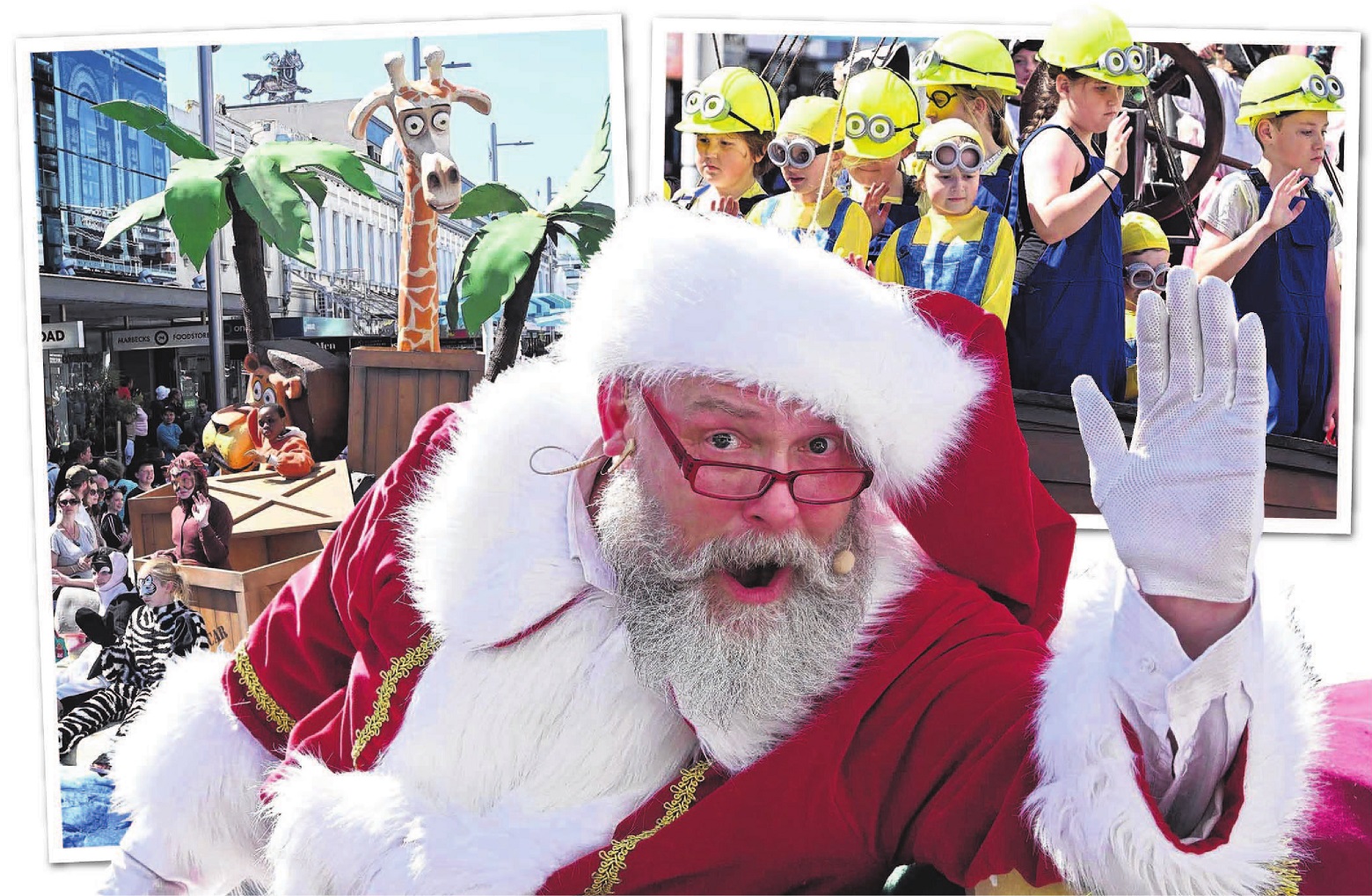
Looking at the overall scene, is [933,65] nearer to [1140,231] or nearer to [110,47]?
[1140,231]

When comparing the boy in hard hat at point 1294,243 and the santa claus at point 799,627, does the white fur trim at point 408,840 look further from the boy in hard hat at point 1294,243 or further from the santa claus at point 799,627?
the boy in hard hat at point 1294,243

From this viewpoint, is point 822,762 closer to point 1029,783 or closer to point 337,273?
point 1029,783

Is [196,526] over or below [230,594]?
over

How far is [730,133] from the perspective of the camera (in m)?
2.89

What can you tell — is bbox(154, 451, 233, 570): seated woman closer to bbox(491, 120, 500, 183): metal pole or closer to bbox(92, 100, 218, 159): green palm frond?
bbox(92, 100, 218, 159): green palm frond

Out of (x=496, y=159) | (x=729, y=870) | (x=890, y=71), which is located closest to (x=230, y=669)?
(x=729, y=870)

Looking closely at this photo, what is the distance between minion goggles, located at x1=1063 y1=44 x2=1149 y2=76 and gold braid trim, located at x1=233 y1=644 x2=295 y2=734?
227 cm

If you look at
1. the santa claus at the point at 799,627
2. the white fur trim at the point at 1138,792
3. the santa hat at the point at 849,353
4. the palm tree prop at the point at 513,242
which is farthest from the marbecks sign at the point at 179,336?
the white fur trim at the point at 1138,792

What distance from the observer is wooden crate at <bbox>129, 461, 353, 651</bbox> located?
3047 mm

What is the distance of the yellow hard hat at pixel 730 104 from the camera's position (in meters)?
2.82

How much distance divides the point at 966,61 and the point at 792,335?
1.78 m

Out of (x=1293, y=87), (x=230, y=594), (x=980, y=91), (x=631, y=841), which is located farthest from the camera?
(x=230, y=594)

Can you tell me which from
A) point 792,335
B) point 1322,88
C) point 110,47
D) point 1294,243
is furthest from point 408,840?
point 1322,88

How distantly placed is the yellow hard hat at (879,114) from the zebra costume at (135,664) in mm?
2157
